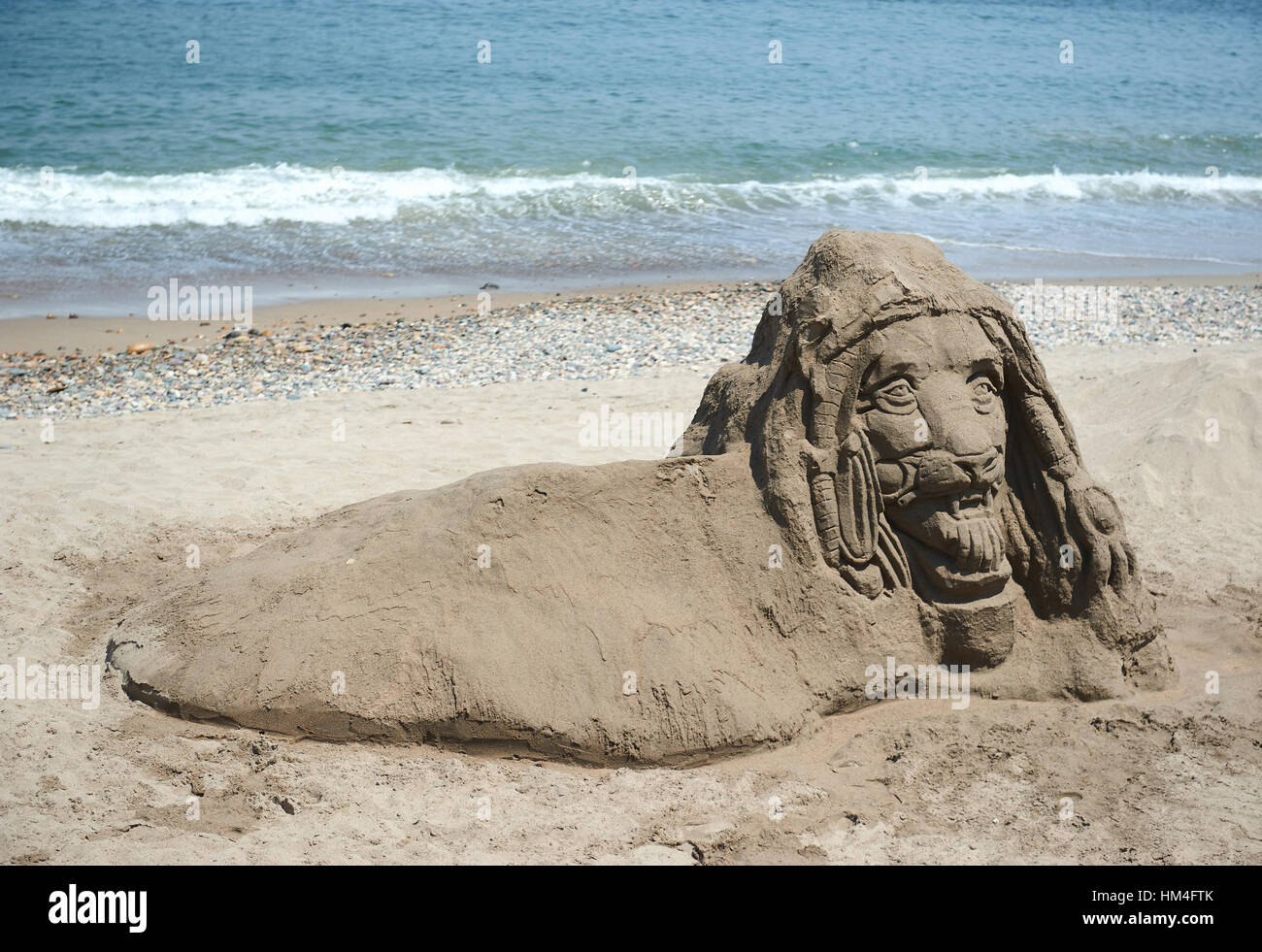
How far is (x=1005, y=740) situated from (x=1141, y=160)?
1907 centimetres

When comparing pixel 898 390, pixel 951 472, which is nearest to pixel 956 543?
pixel 951 472

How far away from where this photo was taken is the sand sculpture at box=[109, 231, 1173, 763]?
421cm

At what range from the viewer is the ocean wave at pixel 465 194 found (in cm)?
1495

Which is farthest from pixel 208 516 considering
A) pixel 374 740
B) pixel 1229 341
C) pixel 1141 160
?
pixel 1141 160

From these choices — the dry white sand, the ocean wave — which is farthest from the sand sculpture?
the ocean wave

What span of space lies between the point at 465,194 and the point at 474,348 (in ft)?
22.6

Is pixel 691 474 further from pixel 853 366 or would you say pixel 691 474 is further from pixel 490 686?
pixel 490 686

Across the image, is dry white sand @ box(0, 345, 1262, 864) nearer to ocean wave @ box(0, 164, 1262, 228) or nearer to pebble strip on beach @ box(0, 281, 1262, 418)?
pebble strip on beach @ box(0, 281, 1262, 418)

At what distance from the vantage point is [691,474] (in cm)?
447

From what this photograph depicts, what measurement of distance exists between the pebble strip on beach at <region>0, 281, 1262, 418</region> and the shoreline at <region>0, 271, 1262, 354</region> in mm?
147

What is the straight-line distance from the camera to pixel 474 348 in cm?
1022

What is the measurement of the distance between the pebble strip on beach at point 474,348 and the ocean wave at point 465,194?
4.65 m

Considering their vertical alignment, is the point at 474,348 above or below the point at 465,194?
below

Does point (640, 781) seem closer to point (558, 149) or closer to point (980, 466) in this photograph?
point (980, 466)
